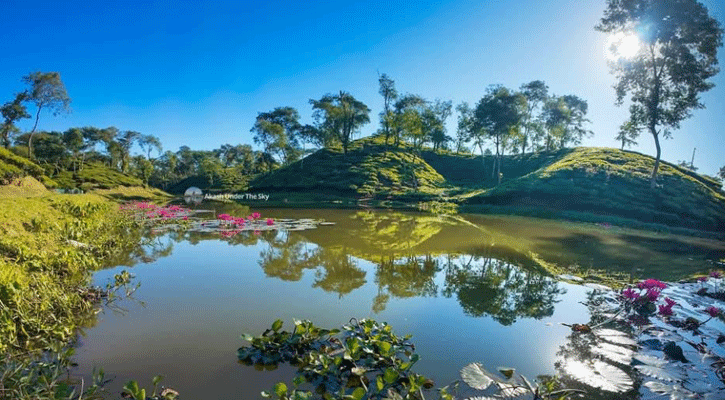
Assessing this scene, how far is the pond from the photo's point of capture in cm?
451

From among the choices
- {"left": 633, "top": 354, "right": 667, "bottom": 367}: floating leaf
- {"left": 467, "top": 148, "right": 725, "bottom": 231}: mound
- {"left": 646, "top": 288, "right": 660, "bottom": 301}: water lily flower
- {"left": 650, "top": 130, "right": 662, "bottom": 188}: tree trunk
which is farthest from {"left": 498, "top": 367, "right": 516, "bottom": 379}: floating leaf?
{"left": 650, "top": 130, "right": 662, "bottom": 188}: tree trunk

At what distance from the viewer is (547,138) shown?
2441 inches

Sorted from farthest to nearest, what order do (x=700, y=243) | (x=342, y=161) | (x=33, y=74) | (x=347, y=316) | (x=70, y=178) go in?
(x=342, y=161) → (x=70, y=178) → (x=33, y=74) → (x=700, y=243) → (x=347, y=316)

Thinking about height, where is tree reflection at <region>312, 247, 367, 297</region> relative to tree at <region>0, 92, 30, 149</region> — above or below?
below

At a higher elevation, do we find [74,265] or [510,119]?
[510,119]

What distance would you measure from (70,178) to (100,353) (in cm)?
7248

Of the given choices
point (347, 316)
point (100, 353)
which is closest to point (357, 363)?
point (347, 316)

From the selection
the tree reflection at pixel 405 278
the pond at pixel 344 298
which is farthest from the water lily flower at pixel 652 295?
the tree reflection at pixel 405 278

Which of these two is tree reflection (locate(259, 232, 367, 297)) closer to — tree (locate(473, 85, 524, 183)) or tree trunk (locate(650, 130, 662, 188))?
tree trunk (locate(650, 130, 662, 188))

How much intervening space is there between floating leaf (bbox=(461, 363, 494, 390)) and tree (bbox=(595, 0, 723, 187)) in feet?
112

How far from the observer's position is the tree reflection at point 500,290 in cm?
680

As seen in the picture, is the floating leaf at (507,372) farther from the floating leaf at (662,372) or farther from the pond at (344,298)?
the floating leaf at (662,372)

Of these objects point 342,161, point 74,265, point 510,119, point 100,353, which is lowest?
point 100,353

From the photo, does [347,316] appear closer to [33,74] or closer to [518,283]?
[518,283]
